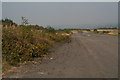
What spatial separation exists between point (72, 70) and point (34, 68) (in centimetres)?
174

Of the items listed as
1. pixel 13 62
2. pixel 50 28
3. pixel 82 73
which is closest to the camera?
pixel 82 73

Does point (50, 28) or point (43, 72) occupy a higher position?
point (50, 28)

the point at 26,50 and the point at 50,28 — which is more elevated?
the point at 50,28

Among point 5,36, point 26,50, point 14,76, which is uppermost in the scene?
point 5,36

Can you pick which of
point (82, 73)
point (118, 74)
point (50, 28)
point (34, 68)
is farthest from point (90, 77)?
point (50, 28)

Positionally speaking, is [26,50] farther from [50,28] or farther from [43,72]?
[50,28]

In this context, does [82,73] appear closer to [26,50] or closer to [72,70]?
[72,70]

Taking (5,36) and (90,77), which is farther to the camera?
(5,36)

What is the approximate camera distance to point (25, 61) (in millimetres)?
9383

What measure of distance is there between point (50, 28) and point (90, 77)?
26.0 m

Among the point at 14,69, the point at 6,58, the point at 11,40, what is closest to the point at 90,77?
the point at 14,69

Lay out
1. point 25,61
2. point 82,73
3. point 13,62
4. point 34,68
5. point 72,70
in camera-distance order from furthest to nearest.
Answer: point 25,61 < point 13,62 < point 34,68 < point 72,70 < point 82,73

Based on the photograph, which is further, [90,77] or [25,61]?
[25,61]

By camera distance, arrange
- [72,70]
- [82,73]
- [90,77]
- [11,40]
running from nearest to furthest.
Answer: [90,77] < [82,73] < [72,70] < [11,40]
